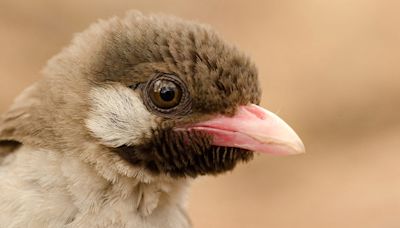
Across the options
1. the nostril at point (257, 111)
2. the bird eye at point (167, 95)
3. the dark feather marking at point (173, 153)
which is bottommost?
the dark feather marking at point (173, 153)

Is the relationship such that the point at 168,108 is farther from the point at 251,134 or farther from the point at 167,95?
the point at 251,134

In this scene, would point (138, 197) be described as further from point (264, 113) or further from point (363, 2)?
point (363, 2)

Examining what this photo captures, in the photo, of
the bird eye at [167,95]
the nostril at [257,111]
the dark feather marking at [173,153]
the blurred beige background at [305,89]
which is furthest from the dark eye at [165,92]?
the blurred beige background at [305,89]

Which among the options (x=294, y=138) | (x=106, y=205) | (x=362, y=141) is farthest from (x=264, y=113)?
(x=362, y=141)

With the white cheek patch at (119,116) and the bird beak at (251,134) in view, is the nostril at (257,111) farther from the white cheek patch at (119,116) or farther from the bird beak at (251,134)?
the white cheek patch at (119,116)

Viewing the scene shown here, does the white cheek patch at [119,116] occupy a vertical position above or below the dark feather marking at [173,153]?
above

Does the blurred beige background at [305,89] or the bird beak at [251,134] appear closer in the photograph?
the bird beak at [251,134]

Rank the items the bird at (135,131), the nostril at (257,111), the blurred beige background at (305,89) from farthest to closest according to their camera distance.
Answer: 1. the blurred beige background at (305,89)
2. the nostril at (257,111)
3. the bird at (135,131)
